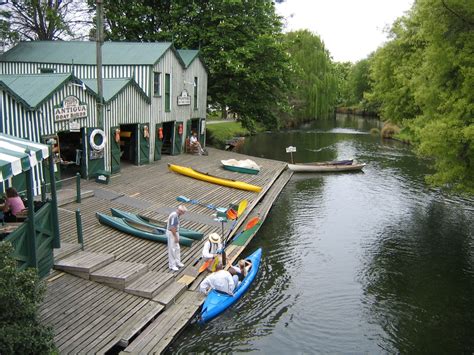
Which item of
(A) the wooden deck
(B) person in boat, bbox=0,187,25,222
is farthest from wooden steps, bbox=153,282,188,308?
(B) person in boat, bbox=0,187,25,222

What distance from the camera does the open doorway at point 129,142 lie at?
24.8 m

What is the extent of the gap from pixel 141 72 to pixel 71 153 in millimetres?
6591

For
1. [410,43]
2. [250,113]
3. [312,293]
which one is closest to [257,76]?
[250,113]

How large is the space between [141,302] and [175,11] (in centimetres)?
2794

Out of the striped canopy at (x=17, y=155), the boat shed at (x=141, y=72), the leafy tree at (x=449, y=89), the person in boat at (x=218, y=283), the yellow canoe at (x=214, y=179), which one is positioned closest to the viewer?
the striped canopy at (x=17, y=155)

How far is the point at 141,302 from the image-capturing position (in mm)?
10859

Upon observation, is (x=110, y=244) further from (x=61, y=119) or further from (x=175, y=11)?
(x=175, y=11)

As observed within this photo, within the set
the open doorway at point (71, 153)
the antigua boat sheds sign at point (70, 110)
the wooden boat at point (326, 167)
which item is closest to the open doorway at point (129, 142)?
the open doorway at point (71, 153)

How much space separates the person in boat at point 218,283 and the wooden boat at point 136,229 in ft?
9.37

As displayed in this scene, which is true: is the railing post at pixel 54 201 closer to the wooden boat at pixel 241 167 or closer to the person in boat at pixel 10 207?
the person in boat at pixel 10 207

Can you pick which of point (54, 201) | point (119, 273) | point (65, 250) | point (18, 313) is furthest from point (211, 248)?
point (18, 313)

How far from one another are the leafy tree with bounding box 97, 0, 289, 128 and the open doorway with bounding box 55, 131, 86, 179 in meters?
14.0

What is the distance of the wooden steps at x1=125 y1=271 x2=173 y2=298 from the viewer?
36.6 ft

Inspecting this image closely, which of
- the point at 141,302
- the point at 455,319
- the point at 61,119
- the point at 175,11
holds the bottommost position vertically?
the point at 455,319
